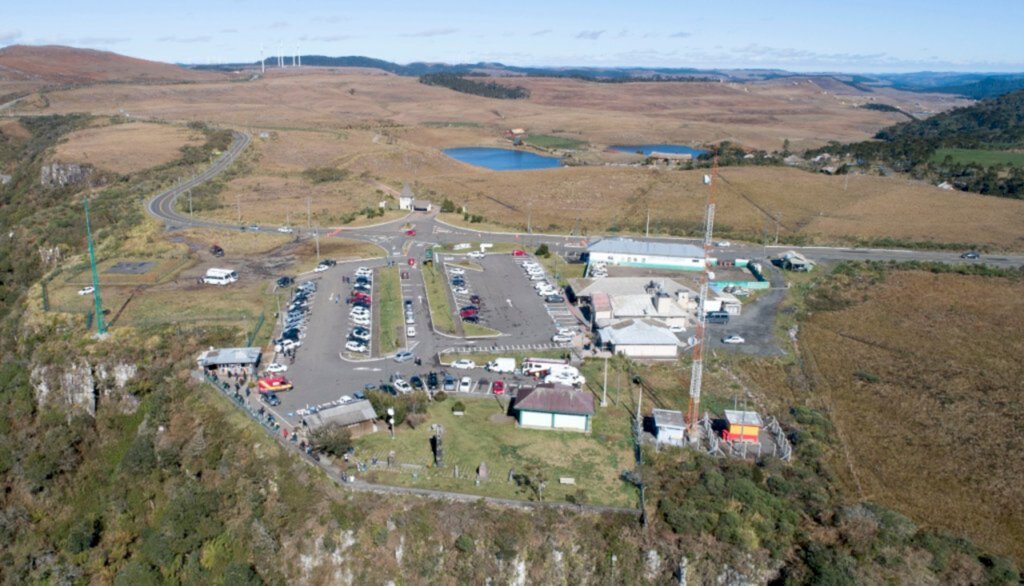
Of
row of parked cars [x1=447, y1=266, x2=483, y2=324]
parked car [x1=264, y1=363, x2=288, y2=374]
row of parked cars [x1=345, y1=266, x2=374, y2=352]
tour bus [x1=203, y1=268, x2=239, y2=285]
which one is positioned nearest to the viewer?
parked car [x1=264, y1=363, x2=288, y2=374]

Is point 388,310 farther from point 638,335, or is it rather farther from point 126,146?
point 126,146

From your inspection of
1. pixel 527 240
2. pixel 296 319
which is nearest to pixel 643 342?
pixel 296 319

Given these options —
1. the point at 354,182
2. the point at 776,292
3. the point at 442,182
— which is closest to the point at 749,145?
the point at 442,182

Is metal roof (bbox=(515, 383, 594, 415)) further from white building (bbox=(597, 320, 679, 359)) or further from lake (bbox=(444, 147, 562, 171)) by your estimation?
lake (bbox=(444, 147, 562, 171))

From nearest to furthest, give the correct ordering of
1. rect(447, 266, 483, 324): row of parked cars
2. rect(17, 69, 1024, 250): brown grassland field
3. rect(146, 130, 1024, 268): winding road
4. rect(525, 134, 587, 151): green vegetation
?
rect(447, 266, 483, 324): row of parked cars, rect(146, 130, 1024, 268): winding road, rect(17, 69, 1024, 250): brown grassland field, rect(525, 134, 587, 151): green vegetation

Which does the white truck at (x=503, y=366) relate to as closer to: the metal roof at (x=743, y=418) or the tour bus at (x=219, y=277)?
the metal roof at (x=743, y=418)

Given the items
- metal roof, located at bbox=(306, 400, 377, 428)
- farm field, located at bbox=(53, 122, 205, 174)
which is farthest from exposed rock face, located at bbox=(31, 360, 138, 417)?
farm field, located at bbox=(53, 122, 205, 174)

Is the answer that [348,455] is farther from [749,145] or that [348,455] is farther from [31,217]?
[749,145]
